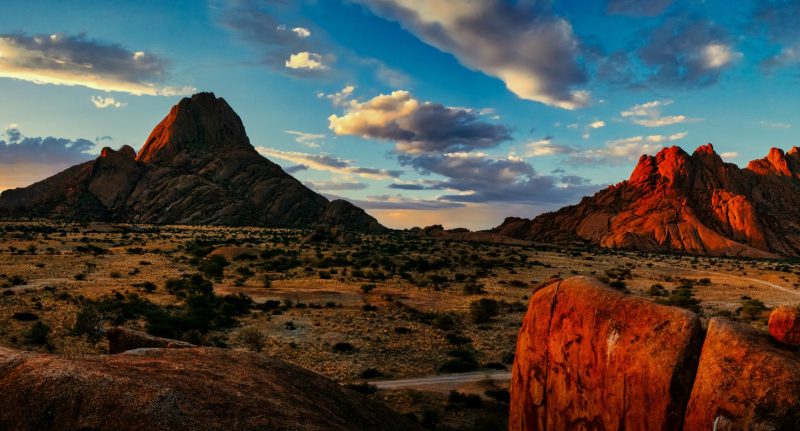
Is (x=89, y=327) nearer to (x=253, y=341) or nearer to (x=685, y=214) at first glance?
(x=253, y=341)

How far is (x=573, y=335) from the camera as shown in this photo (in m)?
13.4

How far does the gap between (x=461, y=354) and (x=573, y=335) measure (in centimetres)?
1751

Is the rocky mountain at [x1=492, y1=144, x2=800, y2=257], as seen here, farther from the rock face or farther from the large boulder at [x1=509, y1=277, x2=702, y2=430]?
the rock face

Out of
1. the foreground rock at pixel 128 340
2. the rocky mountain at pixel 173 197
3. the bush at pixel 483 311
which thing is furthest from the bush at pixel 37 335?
the rocky mountain at pixel 173 197

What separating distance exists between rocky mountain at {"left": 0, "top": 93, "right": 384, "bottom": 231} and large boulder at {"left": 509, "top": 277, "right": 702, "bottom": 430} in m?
166

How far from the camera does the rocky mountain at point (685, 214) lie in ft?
482

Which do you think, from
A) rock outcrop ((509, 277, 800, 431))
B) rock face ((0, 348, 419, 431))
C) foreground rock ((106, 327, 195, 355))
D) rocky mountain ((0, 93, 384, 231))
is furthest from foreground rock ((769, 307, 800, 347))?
rocky mountain ((0, 93, 384, 231))

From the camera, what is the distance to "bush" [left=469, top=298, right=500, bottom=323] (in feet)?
132

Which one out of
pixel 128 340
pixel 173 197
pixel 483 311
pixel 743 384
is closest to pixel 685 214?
pixel 483 311

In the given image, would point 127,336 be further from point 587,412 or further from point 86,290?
point 86,290

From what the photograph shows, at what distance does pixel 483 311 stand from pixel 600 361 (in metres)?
28.4

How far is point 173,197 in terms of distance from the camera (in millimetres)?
172500

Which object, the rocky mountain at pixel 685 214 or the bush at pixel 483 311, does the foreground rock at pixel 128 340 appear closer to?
the bush at pixel 483 311

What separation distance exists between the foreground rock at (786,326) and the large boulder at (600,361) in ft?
4.87
